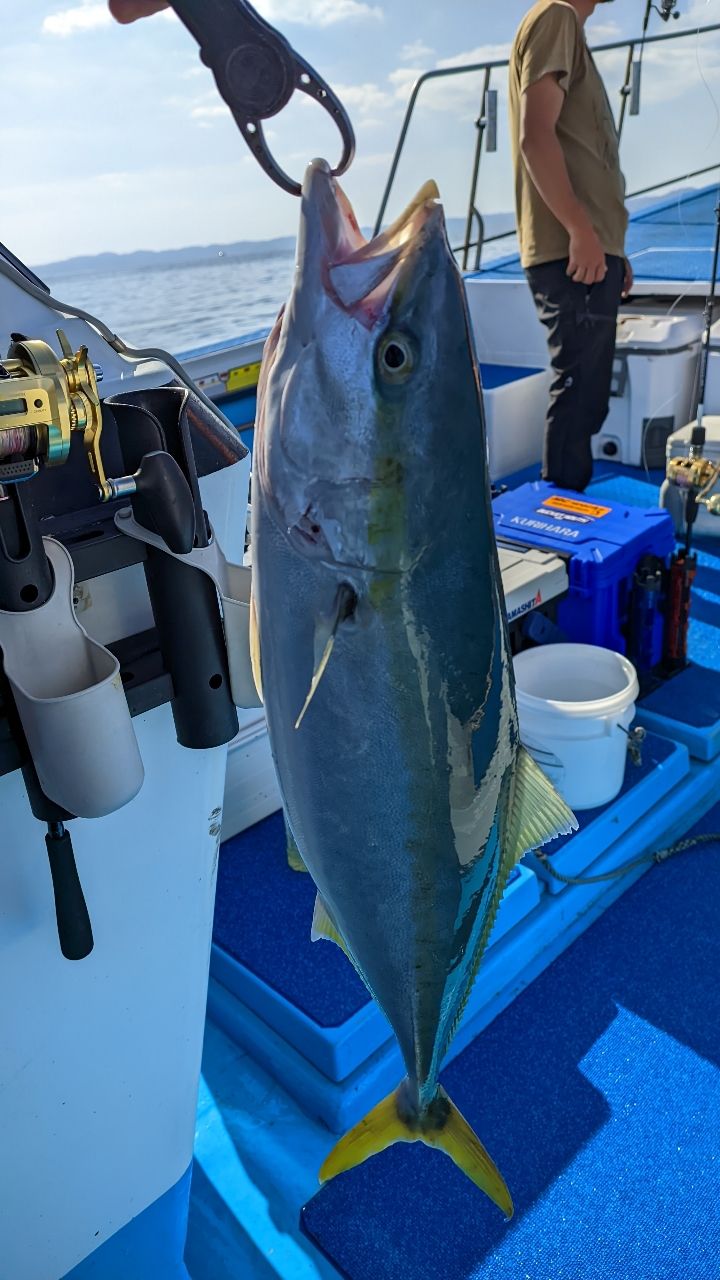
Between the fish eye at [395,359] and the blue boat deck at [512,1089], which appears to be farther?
the blue boat deck at [512,1089]

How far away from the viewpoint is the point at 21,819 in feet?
3.21

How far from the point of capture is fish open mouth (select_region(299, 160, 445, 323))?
0.66 meters

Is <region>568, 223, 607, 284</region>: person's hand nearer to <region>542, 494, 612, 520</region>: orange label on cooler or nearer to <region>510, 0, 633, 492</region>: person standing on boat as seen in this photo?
<region>510, 0, 633, 492</region>: person standing on boat

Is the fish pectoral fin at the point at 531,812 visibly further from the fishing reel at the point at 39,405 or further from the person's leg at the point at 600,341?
the person's leg at the point at 600,341

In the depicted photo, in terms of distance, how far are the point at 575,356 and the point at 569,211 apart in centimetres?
54

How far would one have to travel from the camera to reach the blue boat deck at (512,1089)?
62.3 inches

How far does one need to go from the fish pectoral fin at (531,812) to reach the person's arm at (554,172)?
2867 mm

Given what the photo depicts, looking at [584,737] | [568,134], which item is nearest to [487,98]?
[568,134]

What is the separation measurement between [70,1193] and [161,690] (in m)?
0.70

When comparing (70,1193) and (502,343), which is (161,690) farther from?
(502,343)

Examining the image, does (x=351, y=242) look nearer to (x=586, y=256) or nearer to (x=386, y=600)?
(x=386, y=600)

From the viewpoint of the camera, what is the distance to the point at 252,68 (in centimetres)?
98

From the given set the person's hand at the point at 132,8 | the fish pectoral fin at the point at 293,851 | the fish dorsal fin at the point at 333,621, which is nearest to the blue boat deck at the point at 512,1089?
the fish pectoral fin at the point at 293,851

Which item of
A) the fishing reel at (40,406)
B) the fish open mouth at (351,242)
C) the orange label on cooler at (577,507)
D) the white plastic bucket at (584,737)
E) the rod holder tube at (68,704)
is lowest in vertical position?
Answer: the white plastic bucket at (584,737)
